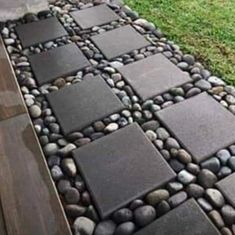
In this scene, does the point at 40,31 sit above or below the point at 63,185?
above

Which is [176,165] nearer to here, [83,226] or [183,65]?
[83,226]

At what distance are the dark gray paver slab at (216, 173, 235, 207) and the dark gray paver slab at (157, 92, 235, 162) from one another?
14 centimetres

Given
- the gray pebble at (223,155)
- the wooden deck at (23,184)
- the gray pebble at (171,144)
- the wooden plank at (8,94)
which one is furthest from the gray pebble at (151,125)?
the wooden plank at (8,94)

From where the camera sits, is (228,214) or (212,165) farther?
(212,165)

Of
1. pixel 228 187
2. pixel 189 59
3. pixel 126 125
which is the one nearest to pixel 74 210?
pixel 126 125

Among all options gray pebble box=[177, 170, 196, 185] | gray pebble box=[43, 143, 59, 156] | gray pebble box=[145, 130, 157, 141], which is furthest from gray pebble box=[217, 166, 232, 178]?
gray pebble box=[43, 143, 59, 156]

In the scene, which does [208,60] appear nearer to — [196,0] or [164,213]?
[196,0]

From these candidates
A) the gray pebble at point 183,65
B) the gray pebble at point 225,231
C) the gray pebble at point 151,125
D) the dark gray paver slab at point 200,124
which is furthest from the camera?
the gray pebble at point 183,65

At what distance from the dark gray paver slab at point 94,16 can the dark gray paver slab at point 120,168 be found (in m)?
1.21

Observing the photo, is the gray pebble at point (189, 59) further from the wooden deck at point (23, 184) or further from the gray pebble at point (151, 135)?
the wooden deck at point (23, 184)

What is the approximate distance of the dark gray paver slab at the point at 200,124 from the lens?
5.27 feet

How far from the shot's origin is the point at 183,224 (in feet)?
4.32

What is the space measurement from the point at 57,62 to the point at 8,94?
0.43 meters

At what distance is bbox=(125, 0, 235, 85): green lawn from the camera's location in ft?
7.19
